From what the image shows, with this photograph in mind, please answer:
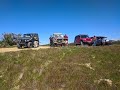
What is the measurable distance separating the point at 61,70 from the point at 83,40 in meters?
18.9

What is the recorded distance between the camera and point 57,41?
36.5 m

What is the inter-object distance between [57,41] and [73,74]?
1902cm

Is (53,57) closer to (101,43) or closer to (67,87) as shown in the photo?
(67,87)

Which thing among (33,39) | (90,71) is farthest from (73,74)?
(33,39)

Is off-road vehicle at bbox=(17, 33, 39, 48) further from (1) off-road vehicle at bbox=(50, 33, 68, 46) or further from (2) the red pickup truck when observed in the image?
(2) the red pickup truck

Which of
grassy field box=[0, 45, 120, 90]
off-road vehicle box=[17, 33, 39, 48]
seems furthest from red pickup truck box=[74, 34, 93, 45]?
grassy field box=[0, 45, 120, 90]

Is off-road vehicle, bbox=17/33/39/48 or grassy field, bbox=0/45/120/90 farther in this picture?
off-road vehicle, bbox=17/33/39/48

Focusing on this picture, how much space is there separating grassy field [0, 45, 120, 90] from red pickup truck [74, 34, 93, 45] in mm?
13789

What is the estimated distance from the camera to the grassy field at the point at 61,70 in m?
16.8

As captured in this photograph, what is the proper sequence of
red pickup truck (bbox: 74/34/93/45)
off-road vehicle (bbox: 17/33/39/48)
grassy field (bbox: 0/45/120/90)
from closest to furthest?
grassy field (bbox: 0/45/120/90)
off-road vehicle (bbox: 17/33/39/48)
red pickup truck (bbox: 74/34/93/45)

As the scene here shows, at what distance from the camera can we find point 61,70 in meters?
18.3

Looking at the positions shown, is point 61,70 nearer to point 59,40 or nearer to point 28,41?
point 28,41

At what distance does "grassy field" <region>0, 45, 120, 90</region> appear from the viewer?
16.8 m

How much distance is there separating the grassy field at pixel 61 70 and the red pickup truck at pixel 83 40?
45.2 ft
